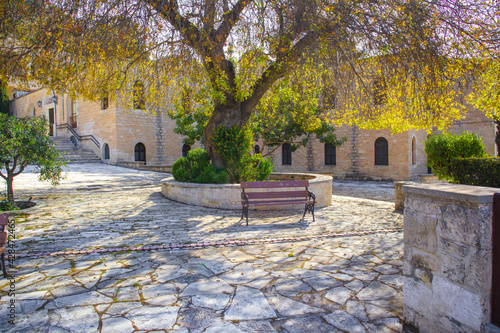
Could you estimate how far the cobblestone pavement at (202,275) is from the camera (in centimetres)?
253

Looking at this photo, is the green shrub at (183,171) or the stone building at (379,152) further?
the stone building at (379,152)

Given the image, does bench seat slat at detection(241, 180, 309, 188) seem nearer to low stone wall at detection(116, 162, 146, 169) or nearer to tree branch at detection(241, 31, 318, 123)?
tree branch at detection(241, 31, 318, 123)

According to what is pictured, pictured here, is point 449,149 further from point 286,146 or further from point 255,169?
point 286,146

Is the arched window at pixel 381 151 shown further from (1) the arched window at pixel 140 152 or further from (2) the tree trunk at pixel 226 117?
(1) the arched window at pixel 140 152

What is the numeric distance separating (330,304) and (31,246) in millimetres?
4093

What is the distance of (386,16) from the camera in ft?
21.9

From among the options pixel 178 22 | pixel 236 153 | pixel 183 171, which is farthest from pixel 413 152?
pixel 178 22

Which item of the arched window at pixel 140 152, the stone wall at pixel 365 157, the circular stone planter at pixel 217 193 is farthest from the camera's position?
the arched window at pixel 140 152

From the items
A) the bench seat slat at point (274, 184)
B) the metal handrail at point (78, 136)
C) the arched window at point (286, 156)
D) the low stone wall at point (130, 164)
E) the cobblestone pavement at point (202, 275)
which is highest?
the metal handrail at point (78, 136)

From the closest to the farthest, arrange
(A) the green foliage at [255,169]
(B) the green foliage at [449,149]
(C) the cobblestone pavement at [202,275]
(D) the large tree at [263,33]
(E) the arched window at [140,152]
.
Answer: (C) the cobblestone pavement at [202,275] → (D) the large tree at [263,33] → (A) the green foliage at [255,169] → (B) the green foliage at [449,149] → (E) the arched window at [140,152]

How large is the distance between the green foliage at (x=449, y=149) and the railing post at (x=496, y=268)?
8.85 metres

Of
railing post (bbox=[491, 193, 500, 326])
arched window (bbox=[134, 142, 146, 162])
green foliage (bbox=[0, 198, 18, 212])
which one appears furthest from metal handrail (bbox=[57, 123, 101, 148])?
railing post (bbox=[491, 193, 500, 326])

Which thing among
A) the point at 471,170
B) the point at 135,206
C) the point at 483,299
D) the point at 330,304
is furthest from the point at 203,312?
the point at 471,170

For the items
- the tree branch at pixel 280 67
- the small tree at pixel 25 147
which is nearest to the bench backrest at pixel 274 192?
the tree branch at pixel 280 67
